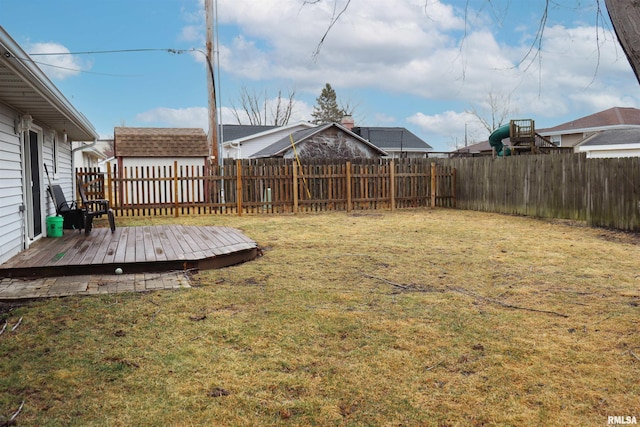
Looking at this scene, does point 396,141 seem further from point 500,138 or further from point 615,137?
point 615,137

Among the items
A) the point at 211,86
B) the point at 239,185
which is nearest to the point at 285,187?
the point at 239,185

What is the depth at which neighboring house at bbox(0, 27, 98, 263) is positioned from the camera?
5.17 meters

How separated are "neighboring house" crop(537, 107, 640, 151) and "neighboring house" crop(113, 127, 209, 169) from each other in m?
20.5

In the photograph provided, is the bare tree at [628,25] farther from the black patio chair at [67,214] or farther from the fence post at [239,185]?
the fence post at [239,185]

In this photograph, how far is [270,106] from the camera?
1822 inches

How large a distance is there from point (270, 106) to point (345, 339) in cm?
4431

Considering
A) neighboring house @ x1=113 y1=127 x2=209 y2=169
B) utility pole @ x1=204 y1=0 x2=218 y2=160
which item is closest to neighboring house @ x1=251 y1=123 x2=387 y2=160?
neighboring house @ x1=113 y1=127 x2=209 y2=169

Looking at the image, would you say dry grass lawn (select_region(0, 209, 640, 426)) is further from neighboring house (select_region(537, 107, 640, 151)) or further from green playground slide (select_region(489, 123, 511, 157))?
neighboring house (select_region(537, 107, 640, 151))

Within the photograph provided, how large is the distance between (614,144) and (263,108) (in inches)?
1190

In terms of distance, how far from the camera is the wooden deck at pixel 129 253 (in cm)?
561

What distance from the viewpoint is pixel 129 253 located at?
6.38m

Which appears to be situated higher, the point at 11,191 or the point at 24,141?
the point at 24,141

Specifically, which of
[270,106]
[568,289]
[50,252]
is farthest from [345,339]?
[270,106]

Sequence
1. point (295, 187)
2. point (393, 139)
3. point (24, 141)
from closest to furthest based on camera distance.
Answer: point (24, 141) < point (295, 187) < point (393, 139)
